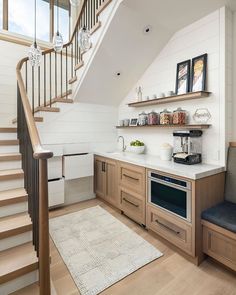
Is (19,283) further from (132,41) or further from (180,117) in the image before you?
(132,41)

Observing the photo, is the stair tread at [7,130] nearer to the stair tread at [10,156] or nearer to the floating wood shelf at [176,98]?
the stair tread at [10,156]

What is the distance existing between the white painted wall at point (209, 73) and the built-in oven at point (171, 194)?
0.66 m

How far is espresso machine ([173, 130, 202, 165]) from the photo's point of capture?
2336 millimetres

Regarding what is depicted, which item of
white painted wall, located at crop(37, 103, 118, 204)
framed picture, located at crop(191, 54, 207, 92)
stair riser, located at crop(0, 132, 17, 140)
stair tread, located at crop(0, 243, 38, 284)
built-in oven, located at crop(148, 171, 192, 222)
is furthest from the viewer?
white painted wall, located at crop(37, 103, 118, 204)

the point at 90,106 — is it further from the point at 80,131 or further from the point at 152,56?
the point at 152,56

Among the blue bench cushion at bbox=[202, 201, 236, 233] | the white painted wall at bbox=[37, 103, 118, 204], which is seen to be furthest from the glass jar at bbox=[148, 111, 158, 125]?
the blue bench cushion at bbox=[202, 201, 236, 233]

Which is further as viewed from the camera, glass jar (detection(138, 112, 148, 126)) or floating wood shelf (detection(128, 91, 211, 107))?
glass jar (detection(138, 112, 148, 126))

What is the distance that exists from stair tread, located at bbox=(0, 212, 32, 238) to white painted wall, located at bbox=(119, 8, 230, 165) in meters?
2.19

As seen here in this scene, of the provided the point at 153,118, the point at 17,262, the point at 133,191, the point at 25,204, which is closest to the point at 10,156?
the point at 25,204

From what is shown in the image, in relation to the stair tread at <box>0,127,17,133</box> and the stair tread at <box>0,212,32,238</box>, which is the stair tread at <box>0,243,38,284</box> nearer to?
the stair tread at <box>0,212,32,238</box>

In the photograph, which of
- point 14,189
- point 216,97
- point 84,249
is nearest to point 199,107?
point 216,97

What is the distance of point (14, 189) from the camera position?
213cm

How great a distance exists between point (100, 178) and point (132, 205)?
1.03 m

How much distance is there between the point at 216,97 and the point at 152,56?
1.37 m
